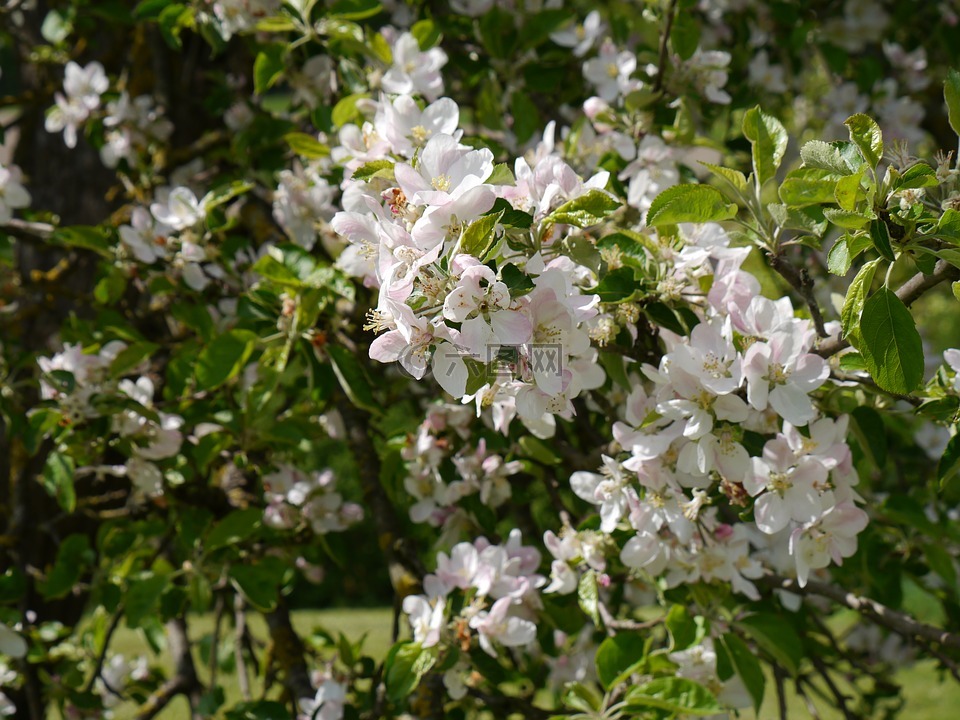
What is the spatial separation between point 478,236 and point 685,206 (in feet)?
0.96

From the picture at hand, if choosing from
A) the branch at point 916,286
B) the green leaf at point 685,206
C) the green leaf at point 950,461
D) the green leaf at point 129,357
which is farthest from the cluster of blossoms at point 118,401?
the green leaf at point 950,461

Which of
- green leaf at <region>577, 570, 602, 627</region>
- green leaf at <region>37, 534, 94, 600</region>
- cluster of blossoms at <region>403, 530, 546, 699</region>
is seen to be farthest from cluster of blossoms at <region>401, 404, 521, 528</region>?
green leaf at <region>37, 534, 94, 600</region>

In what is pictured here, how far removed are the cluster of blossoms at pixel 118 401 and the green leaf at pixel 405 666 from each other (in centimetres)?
65

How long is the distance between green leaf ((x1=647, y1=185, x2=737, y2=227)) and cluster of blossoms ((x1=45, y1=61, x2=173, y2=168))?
5.75 feet

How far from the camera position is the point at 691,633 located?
149cm

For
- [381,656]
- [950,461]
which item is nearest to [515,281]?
[950,461]

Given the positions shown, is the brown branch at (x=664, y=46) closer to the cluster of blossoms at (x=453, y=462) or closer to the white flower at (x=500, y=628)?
the cluster of blossoms at (x=453, y=462)

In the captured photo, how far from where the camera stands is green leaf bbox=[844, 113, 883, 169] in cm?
103

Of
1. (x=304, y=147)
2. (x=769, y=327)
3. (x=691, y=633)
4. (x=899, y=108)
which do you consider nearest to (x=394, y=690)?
(x=691, y=633)

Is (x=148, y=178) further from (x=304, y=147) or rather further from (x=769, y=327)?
(x=769, y=327)

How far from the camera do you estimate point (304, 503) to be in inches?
82.6

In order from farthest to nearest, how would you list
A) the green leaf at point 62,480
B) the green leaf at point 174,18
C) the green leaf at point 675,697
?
the green leaf at point 174,18
the green leaf at point 62,480
the green leaf at point 675,697

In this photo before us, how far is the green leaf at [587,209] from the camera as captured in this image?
1115 mm

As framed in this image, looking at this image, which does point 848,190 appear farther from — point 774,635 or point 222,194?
point 222,194
